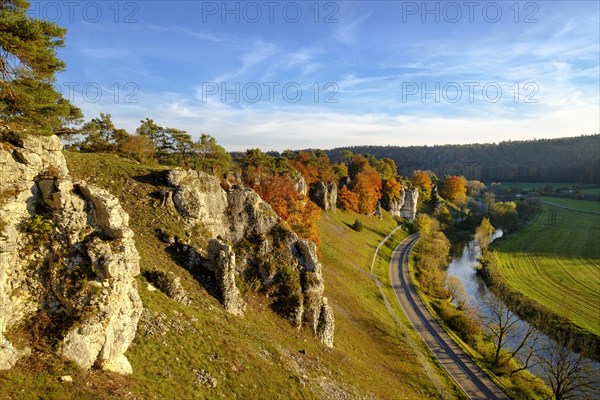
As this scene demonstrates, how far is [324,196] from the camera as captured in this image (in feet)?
287

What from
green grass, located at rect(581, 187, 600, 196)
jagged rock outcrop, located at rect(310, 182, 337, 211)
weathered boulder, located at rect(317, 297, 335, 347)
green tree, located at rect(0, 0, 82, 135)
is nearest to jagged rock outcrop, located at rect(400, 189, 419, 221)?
jagged rock outcrop, located at rect(310, 182, 337, 211)

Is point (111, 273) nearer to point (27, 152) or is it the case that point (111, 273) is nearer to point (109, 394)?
point (109, 394)

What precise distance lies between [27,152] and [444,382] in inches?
1646

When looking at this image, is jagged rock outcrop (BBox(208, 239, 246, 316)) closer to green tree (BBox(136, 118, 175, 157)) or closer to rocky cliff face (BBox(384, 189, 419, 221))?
green tree (BBox(136, 118, 175, 157))

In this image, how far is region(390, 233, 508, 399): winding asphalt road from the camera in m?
37.5

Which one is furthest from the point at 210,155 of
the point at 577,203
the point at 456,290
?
the point at 577,203

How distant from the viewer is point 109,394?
14531 millimetres

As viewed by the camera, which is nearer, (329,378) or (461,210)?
(329,378)

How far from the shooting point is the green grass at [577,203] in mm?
136000

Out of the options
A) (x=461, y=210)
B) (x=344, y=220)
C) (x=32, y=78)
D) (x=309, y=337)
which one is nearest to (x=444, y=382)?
(x=309, y=337)

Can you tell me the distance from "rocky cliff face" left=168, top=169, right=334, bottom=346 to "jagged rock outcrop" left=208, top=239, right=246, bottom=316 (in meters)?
0.58

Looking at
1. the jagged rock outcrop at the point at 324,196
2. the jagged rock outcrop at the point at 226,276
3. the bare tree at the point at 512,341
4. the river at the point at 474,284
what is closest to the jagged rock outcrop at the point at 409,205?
the river at the point at 474,284

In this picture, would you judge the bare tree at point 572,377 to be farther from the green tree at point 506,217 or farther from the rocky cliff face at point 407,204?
the rocky cliff face at point 407,204

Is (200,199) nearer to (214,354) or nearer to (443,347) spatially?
(214,354)
